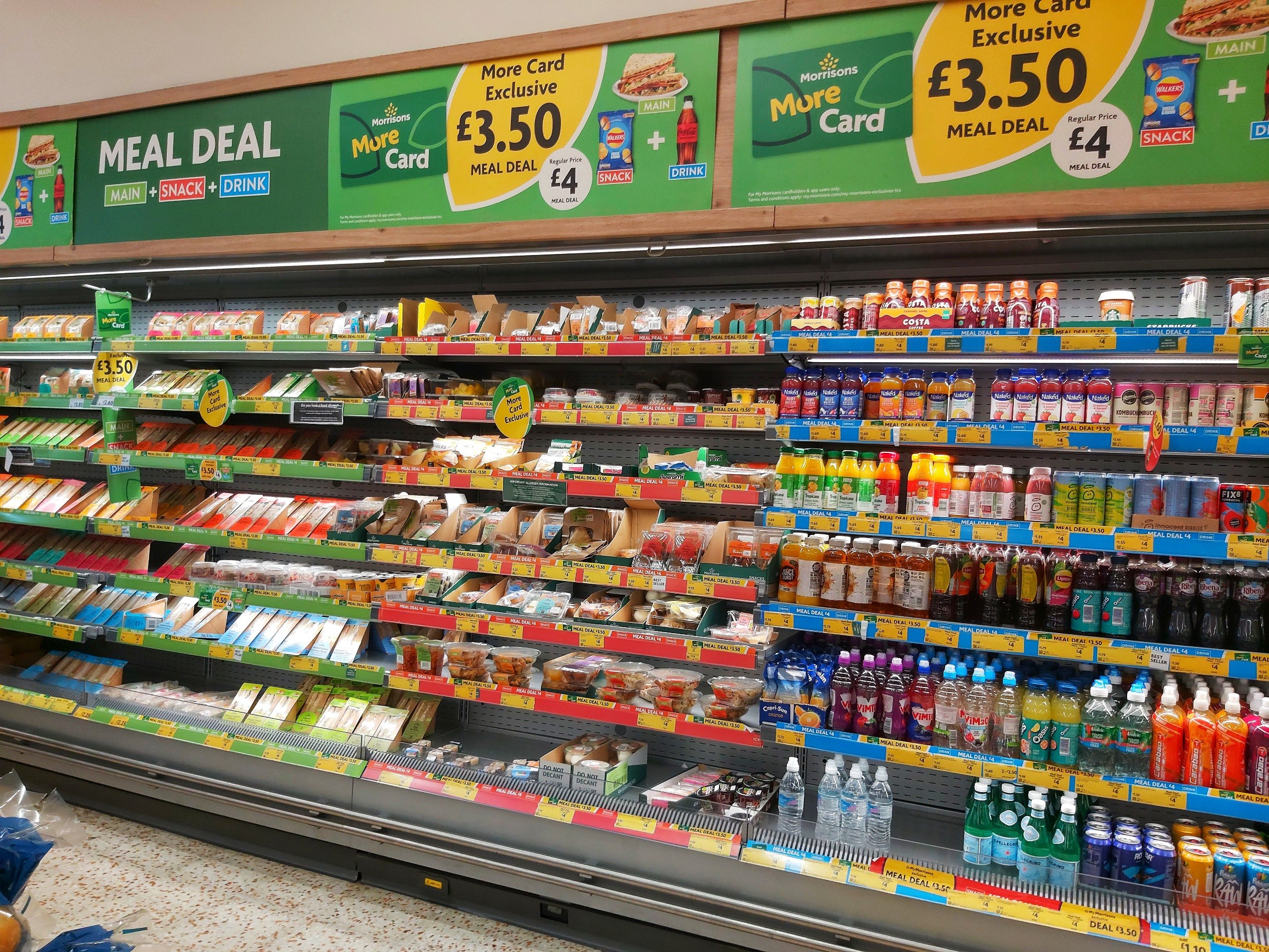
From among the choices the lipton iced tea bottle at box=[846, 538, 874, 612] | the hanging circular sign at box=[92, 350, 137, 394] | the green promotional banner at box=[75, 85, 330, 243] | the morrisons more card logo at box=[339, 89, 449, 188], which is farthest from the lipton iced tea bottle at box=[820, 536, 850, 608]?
the hanging circular sign at box=[92, 350, 137, 394]

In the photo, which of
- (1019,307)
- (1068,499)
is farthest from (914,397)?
(1068,499)

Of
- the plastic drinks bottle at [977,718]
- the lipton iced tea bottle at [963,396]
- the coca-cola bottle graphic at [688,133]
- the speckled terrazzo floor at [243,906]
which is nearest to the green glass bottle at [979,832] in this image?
the plastic drinks bottle at [977,718]

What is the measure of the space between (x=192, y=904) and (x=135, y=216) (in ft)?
10.2

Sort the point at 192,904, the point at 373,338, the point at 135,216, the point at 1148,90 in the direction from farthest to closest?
the point at 135,216, the point at 373,338, the point at 192,904, the point at 1148,90

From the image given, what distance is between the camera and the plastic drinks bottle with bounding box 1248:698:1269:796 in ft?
7.29

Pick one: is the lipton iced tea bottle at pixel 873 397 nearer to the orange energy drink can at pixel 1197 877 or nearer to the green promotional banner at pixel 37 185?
the orange energy drink can at pixel 1197 877

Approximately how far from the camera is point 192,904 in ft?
9.74

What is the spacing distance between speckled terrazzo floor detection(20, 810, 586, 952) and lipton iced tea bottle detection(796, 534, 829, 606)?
1.41 m

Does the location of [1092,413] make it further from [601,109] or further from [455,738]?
[455,738]

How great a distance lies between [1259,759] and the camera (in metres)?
2.23

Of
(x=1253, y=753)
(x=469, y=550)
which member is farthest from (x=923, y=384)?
(x=469, y=550)

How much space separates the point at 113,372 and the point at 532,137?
2.47m

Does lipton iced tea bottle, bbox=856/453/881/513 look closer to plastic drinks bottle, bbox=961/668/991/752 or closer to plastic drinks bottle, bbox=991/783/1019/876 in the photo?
plastic drinks bottle, bbox=961/668/991/752

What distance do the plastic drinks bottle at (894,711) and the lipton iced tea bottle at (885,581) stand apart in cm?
23
